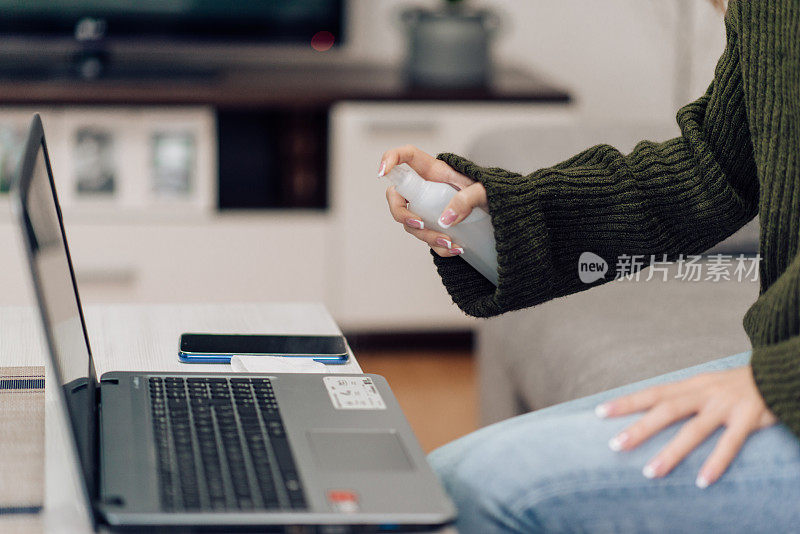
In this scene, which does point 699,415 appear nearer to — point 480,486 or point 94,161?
point 480,486

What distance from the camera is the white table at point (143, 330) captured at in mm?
949

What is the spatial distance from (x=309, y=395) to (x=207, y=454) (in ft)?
0.48

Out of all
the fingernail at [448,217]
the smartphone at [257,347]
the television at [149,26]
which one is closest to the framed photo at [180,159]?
the television at [149,26]

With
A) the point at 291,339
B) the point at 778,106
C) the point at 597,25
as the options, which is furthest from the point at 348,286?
the point at 778,106

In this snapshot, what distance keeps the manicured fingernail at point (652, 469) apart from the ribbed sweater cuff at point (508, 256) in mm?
257

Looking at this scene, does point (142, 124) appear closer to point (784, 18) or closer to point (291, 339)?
point (291, 339)

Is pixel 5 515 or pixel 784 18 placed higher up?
pixel 784 18

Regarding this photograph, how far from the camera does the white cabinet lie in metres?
2.31

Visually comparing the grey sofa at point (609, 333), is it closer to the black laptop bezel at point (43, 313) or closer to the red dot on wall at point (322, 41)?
the black laptop bezel at point (43, 313)

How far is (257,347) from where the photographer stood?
100 cm

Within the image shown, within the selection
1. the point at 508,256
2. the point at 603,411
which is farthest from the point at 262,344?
the point at 603,411

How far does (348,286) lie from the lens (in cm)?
241

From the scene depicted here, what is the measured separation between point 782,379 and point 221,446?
0.41 m

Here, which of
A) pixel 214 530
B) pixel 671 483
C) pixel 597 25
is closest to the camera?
pixel 214 530
